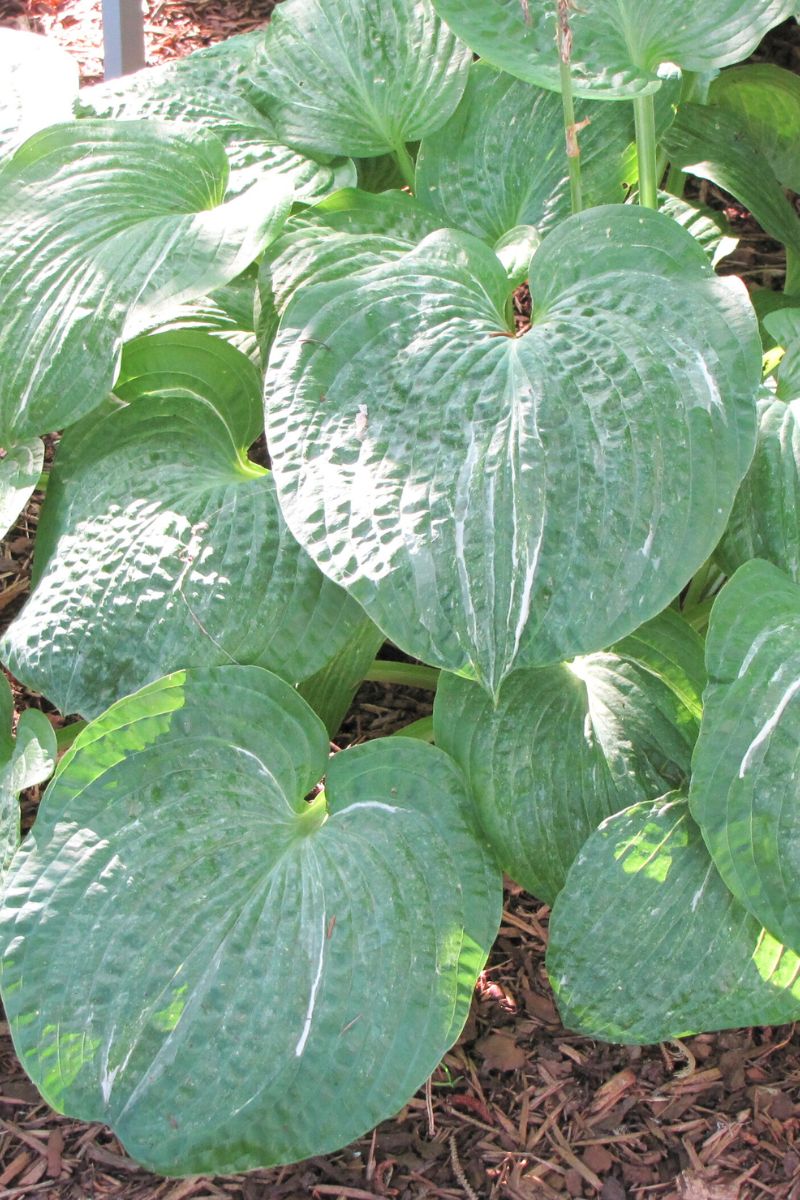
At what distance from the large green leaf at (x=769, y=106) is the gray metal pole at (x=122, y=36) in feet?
2.77

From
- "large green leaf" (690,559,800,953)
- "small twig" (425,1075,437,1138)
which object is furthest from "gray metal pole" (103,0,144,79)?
"small twig" (425,1075,437,1138)

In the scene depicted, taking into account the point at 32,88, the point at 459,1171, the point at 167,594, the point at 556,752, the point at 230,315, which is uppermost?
the point at 32,88

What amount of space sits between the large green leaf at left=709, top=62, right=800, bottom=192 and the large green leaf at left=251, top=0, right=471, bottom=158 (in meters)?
0.47

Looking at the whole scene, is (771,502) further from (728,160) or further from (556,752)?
(728,160)

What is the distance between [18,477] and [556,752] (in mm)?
613

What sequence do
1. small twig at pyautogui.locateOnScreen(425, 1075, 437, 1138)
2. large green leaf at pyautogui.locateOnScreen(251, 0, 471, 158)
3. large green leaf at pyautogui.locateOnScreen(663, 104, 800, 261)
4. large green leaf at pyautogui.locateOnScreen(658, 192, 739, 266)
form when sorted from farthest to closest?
large green leaf at pyautogui.locateOnScreen(663, 104, 800, 261) < large green leaf at pyautogui.locateOnScreen(658, 192, 739, 266) < large green leaf at pyautogui.locateOnScreen(251, 0, 471, 158) < small twig at pyautogui.locateOnScreen(425, 1075, 437, 1138)

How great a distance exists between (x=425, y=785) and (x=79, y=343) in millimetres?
547

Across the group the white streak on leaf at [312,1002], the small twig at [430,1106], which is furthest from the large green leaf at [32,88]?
the small twig at [430,1106]

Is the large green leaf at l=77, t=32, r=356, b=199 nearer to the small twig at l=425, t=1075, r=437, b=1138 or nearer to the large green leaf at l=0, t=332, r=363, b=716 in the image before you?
the large green leaf at l=0, t=332, r=363, b=716

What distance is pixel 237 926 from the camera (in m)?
1.05

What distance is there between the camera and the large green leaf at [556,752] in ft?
3.76

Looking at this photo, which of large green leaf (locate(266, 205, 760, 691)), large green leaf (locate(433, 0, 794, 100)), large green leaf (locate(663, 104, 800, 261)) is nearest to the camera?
large green leaf (locate(266, 205, 760, 691))

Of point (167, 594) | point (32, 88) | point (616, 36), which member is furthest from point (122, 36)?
point (167, 594)

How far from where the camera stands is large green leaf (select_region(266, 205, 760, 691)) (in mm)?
979
